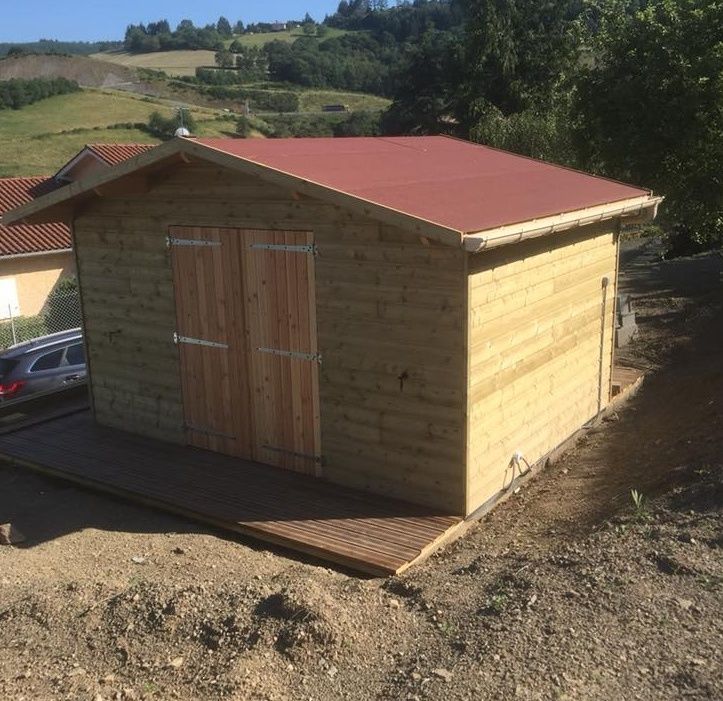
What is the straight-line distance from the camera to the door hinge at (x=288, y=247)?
7992 mm

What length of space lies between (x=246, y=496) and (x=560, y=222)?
4078 mm

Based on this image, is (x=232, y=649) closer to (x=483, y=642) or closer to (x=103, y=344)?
(x=483, y=642)

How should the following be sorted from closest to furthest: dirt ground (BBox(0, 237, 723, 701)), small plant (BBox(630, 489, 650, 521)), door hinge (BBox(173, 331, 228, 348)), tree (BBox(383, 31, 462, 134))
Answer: dirt ground (BBox(0, 237, 723, 701)) < small plant (BBox(630, 489, 650, 521)) < door hinge (BBox(173, 331, 228, 348)) < tree (BBox(383, 31, 462, 134))

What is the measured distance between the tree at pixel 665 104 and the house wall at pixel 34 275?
55.5 feet

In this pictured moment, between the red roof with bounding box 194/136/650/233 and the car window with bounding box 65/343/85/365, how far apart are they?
604 centimetres

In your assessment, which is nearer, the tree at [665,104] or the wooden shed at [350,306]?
the wooden shed at [350,306]

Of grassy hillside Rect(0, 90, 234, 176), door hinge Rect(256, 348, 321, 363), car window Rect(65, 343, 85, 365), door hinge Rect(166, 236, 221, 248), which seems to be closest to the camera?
door hinge Rect(256, 348, 321, 363)

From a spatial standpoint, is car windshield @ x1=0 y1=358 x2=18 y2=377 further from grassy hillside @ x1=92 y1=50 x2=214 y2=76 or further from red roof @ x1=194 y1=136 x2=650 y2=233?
grassy hillside @ x1=92 y1=50 x2=214 y2=76

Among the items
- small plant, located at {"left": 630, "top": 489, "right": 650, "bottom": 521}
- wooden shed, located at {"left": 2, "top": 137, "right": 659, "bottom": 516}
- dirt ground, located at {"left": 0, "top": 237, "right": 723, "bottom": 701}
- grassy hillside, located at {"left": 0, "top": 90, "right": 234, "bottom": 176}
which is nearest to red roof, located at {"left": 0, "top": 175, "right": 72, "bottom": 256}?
wooden shed, located at {"left": 2, "top": 137, "right": 659, "bottom": 516}

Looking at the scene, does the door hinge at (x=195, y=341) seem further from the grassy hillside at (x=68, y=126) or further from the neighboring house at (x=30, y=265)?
the grassy hillside at (x=68, y=126)

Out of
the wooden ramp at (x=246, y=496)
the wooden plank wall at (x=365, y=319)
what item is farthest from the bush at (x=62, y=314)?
the wooden plank wall at (x=365, y=319)

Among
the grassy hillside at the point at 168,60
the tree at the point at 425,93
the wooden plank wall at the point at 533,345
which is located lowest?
the wooden plank wall at the point at 533,345

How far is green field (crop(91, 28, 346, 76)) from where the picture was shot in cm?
12681

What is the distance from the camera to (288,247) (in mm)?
8156
